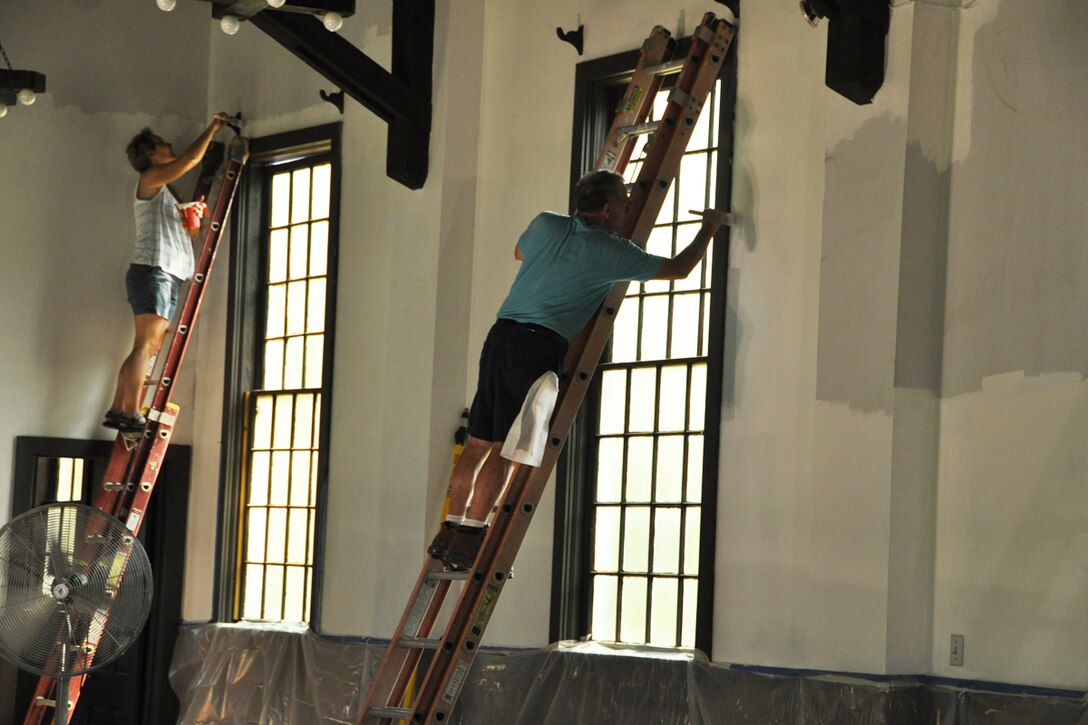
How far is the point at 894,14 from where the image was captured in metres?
5.78

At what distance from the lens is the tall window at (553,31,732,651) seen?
647cm

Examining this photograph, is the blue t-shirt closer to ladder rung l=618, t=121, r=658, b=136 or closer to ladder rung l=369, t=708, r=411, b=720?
ladder rung l=618, t=121, r=658, b=136

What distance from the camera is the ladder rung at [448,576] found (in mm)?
4797

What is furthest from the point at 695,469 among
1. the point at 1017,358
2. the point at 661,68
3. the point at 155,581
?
the point at 155,581

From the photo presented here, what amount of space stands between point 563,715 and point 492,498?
204 cm

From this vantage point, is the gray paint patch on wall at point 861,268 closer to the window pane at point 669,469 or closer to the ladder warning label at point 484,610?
the window pane at point 669,469

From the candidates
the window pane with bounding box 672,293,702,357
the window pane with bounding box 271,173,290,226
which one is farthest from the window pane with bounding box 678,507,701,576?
the window pane with bounding box 271,173,290,226

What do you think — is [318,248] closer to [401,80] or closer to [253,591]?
[401,80]

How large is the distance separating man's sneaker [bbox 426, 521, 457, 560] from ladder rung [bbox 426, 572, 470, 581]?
0.06m

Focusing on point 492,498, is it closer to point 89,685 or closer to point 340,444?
point 340,444

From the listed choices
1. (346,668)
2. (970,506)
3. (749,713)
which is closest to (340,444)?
(346,668)

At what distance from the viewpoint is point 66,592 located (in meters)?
6.38

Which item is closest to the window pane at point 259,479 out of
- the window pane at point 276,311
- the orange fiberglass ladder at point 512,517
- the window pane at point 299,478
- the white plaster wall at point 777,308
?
the window pane at point 299,478

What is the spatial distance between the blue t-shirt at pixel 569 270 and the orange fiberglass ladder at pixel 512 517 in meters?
0.11
